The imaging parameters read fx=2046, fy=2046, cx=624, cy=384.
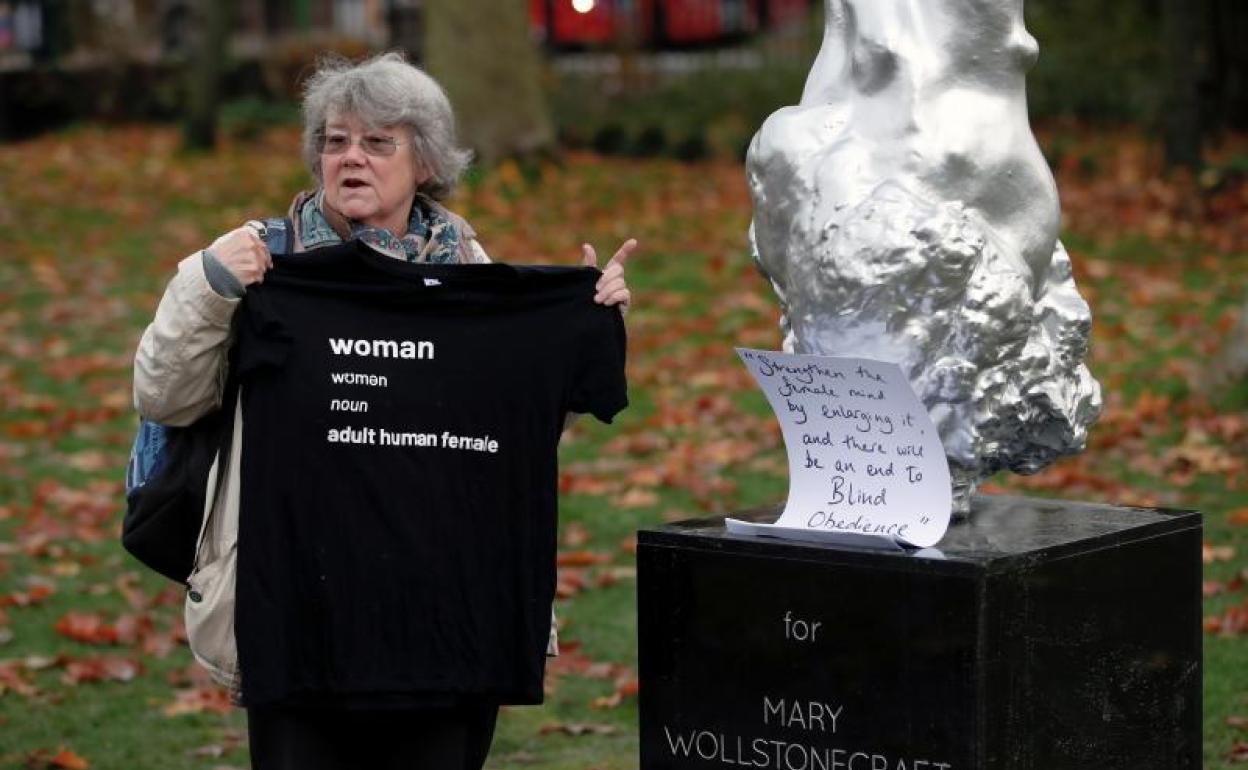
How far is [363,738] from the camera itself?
4246mm

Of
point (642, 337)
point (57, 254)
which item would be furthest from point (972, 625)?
point (57, 254)

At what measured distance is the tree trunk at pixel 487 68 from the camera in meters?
16.4

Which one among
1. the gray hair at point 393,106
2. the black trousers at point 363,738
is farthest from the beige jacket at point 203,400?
the gray hair at point 393,106

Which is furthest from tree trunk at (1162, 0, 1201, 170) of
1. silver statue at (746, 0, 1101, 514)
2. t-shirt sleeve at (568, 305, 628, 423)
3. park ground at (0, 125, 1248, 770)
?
t-shirt sleeve at (568, 305, 628, 423)

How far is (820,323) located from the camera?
459 centimetres

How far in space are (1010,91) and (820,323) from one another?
27.8 inches

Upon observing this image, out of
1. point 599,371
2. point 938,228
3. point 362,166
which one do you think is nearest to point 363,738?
point 599,371

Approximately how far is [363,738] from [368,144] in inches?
48.3

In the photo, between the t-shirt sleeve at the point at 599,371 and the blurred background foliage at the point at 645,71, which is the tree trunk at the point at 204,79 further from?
the t-shirt sleeve at the point at 599,371

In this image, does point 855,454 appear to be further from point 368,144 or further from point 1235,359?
point 1235,359

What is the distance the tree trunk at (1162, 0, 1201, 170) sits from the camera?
15445 mm

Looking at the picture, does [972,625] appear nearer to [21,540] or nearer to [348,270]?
[348,270]

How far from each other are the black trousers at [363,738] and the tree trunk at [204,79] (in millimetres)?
16867

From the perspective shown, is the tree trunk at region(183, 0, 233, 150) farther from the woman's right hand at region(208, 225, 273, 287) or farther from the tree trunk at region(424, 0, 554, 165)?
the woman's right hand at region(208, 225, 273, 287)
